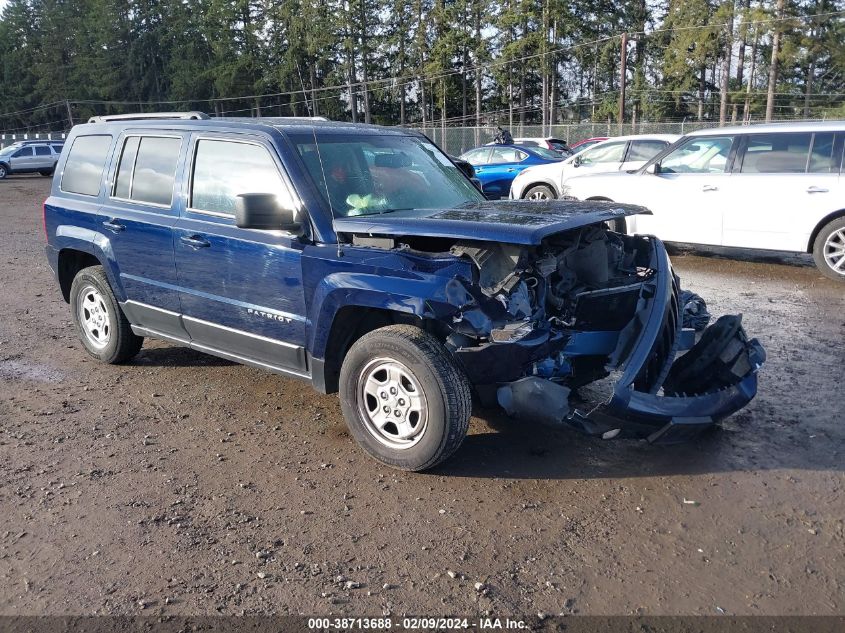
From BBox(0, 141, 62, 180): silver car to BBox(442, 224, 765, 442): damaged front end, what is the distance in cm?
3551

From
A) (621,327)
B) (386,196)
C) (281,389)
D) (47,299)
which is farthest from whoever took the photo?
(47,299)

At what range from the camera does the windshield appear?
15.4 ft

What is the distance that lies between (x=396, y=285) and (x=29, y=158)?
36.6 m

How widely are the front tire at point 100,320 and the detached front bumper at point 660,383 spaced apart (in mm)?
3452

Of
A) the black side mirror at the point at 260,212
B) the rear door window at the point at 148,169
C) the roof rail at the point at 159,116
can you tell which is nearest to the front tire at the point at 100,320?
the rear door window at the point at 148,169

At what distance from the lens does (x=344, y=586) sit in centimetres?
317

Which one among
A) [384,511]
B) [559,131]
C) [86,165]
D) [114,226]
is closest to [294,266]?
[384,511]

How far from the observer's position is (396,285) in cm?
399

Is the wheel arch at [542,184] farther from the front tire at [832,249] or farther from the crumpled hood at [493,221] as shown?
the crumpled hood at [493,221]

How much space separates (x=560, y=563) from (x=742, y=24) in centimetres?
4843

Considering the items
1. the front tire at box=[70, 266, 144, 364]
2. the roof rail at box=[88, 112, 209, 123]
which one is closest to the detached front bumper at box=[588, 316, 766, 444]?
the roof rail at box=[88, 112, 209, 123]

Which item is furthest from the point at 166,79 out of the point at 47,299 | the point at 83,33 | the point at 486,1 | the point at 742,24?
the point at 47,299

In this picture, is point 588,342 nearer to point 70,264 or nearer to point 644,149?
point 70,264

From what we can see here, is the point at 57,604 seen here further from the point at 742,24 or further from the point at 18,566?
the point at 742,24
